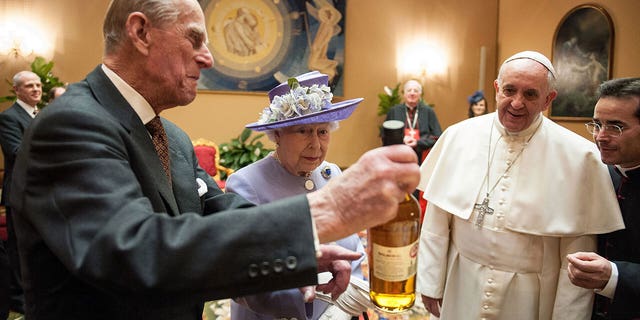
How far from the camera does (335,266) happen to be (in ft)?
4.63

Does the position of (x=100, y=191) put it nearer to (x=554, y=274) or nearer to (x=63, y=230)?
(x=63, y=230)

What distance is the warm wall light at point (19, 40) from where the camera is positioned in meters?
6.92

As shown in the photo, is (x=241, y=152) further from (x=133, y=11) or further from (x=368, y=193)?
(x=368, y=193)

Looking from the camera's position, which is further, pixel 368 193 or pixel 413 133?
pixel 413 133

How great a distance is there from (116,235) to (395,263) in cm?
59

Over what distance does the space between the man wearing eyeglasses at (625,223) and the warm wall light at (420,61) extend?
→ 257 inches

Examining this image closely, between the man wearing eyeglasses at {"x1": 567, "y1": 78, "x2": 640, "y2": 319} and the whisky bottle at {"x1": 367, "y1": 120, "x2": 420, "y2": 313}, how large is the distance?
944 mm

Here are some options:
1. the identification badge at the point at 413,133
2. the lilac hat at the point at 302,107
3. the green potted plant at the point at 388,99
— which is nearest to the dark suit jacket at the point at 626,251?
the lilac hat at the point at 302,107

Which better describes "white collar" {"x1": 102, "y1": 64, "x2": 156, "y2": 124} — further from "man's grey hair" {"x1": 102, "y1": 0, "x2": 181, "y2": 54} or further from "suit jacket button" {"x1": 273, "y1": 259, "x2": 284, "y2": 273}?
"suit jacket button" {"x1": 273, "y1": 259, "x2": 284, "y2": 273}

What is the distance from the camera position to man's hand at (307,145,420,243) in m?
0.84

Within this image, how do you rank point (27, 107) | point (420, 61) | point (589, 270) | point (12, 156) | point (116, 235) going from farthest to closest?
point (420, 61) < point (27, 107) < point (12, 156) < point (589, 270) < point (116, 235)

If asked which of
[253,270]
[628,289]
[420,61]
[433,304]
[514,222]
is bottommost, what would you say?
[433,304]

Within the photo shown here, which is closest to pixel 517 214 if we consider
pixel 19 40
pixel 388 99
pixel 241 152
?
pixel 241 152

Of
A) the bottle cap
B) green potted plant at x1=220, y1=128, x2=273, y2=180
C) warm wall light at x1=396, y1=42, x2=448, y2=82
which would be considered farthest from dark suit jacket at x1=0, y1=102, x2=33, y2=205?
warm wall light at x1=396, y1=42, x2=448, y2=82
